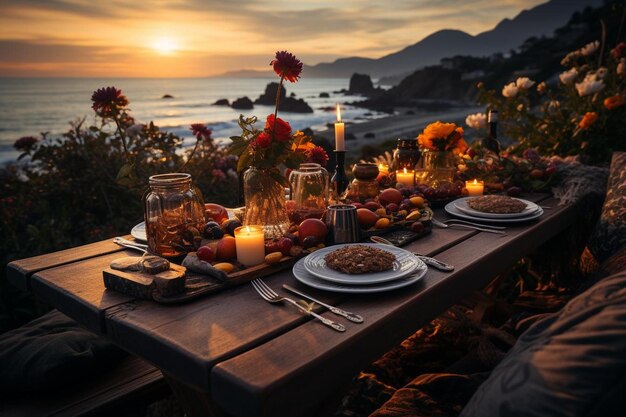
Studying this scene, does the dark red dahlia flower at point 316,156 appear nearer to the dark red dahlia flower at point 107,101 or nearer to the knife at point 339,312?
the dark red dahlia flower at point 107,101

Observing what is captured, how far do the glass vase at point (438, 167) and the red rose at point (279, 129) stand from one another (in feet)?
3.83

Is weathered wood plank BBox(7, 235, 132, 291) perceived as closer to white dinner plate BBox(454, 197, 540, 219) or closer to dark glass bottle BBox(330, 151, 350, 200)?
dark glass bottle BBox(330, 151, 350, 200)

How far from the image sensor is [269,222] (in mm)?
1808

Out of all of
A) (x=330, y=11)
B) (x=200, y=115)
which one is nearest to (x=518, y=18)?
(x=200, y=115)

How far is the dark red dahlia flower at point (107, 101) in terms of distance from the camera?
5.65 ft

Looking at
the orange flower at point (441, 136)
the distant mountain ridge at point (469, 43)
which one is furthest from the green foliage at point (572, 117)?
the distant mountain ridge at point (469, 43)

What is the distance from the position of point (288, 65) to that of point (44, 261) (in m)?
1.09

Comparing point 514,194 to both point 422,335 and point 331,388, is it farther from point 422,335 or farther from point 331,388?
point 331,388

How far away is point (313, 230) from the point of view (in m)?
1.68

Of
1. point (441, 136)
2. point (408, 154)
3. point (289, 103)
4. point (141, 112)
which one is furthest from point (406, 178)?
point (289, 103)

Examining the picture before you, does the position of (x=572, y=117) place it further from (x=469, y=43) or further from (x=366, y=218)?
(x=469, y=43)

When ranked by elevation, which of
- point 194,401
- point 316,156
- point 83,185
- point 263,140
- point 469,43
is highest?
point 469,43

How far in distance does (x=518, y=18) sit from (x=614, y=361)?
36.3 metres

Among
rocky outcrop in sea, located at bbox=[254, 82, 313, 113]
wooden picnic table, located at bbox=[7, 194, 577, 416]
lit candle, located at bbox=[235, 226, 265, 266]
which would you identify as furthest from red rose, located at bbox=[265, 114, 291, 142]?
rocky outcrop in sea, located at bbox=[254, 82, 313, 113]
